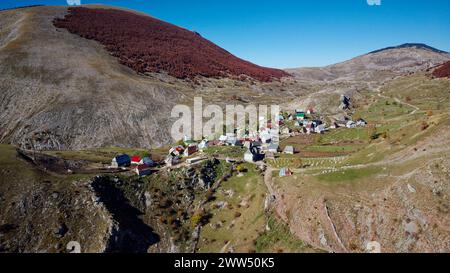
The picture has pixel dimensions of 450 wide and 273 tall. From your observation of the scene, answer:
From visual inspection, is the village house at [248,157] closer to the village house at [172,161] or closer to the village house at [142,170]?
the village house at [172,161]

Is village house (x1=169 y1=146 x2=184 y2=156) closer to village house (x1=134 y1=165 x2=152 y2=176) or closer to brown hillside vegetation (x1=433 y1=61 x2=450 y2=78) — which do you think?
village house (x1=134 y1=165 x2=152 y2=176)

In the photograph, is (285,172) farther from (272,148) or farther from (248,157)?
(272,148)

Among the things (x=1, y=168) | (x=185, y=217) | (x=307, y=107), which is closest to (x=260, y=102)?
(x=307, y=107)

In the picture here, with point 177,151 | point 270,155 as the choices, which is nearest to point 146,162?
point 177,151

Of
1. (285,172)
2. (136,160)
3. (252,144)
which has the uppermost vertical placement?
(252,144)

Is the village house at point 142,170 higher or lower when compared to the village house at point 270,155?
lower

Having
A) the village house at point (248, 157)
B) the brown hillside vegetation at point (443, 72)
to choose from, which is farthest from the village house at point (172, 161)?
the brown hillside vegetation at point (443, 72)

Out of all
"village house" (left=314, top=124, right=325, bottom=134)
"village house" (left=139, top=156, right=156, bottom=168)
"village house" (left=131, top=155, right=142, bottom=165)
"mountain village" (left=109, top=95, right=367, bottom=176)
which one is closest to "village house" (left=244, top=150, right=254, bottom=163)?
"mountain village" (left=109, top=95, right=367, bottom=176)

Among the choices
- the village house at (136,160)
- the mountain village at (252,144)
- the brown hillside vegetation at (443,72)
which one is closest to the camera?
the mountain village at (252,144)

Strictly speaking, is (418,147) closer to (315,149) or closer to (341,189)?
(341,189)
